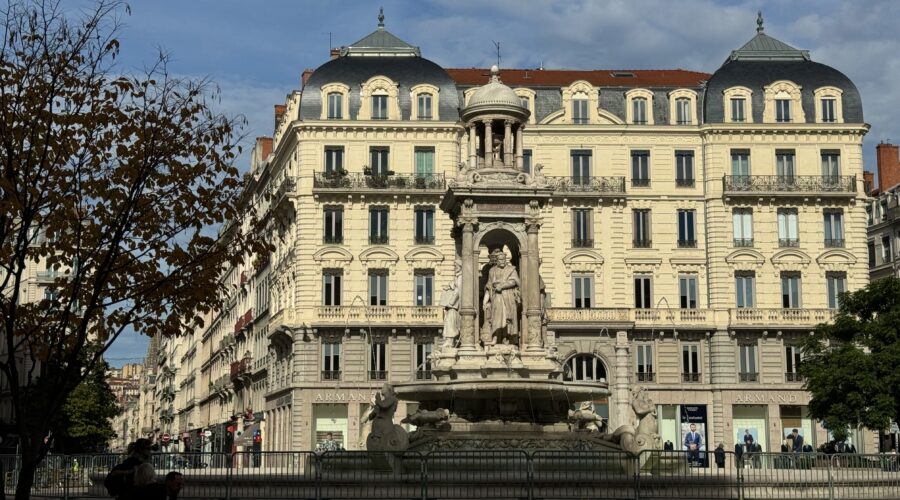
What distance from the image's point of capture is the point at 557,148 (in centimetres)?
6116

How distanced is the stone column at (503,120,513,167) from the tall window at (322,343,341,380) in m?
30.3

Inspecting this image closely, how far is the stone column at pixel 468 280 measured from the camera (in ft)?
89.6

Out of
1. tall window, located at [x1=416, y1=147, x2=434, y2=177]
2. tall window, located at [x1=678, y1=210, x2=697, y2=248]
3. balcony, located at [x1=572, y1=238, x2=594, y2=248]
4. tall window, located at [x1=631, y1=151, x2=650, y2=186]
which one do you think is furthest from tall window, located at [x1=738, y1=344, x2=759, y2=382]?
tall window, located at [x1=416, y1=147, x2=434, y2=177]

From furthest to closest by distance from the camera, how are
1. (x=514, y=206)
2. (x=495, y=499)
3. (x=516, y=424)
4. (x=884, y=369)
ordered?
(x=884, y=369), (x=514, y=206), (x=516, y=424), (x=495, y=499)

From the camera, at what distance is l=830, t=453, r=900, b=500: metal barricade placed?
23.2 metres

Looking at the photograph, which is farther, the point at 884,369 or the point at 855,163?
the point at 855,163

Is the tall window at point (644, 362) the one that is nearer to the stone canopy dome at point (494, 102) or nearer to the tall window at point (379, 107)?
the tall window at point (379, 107)

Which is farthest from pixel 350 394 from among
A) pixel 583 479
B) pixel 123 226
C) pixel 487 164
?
pixel 123 226

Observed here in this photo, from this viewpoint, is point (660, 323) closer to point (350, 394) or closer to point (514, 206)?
point (350, 394)

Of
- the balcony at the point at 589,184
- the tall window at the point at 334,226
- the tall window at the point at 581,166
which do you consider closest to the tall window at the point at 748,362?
the balcony at the point at 589,184

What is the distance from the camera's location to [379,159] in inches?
2354

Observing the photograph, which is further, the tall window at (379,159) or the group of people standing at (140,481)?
the tall window at (379,159)

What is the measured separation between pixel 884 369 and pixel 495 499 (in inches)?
964

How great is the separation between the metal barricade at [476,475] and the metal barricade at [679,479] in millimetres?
1981
